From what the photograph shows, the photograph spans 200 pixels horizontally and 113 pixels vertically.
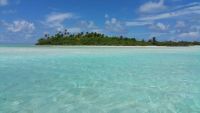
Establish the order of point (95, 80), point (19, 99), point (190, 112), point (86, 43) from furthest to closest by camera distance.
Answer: point (86, 43)
point (95, 80)
point (19, 99)
point (190, 112)

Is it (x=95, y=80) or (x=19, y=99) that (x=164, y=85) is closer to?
(x=95, y=80)

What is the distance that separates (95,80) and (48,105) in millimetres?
2408

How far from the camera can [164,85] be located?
5859mm

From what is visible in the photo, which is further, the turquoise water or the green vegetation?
the green vegetation

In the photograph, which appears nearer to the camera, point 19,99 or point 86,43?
point 19,99

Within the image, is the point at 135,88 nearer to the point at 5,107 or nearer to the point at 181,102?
the point at 181,102

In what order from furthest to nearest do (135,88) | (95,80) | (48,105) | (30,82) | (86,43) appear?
(86,43), (95,80), (30,82), (135,88), (48,105)

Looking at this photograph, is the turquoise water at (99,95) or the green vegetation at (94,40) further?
the green vegetation at (94,40)

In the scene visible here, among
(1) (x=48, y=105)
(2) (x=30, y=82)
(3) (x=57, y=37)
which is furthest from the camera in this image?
(3) (x=57, y=37)

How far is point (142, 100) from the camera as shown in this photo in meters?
4.54

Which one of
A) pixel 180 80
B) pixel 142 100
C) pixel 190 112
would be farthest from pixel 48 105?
pixel 180 80

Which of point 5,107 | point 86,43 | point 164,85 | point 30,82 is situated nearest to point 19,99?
point 5,107

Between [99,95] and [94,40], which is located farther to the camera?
[94,40]

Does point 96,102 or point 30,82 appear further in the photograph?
point 30,82
